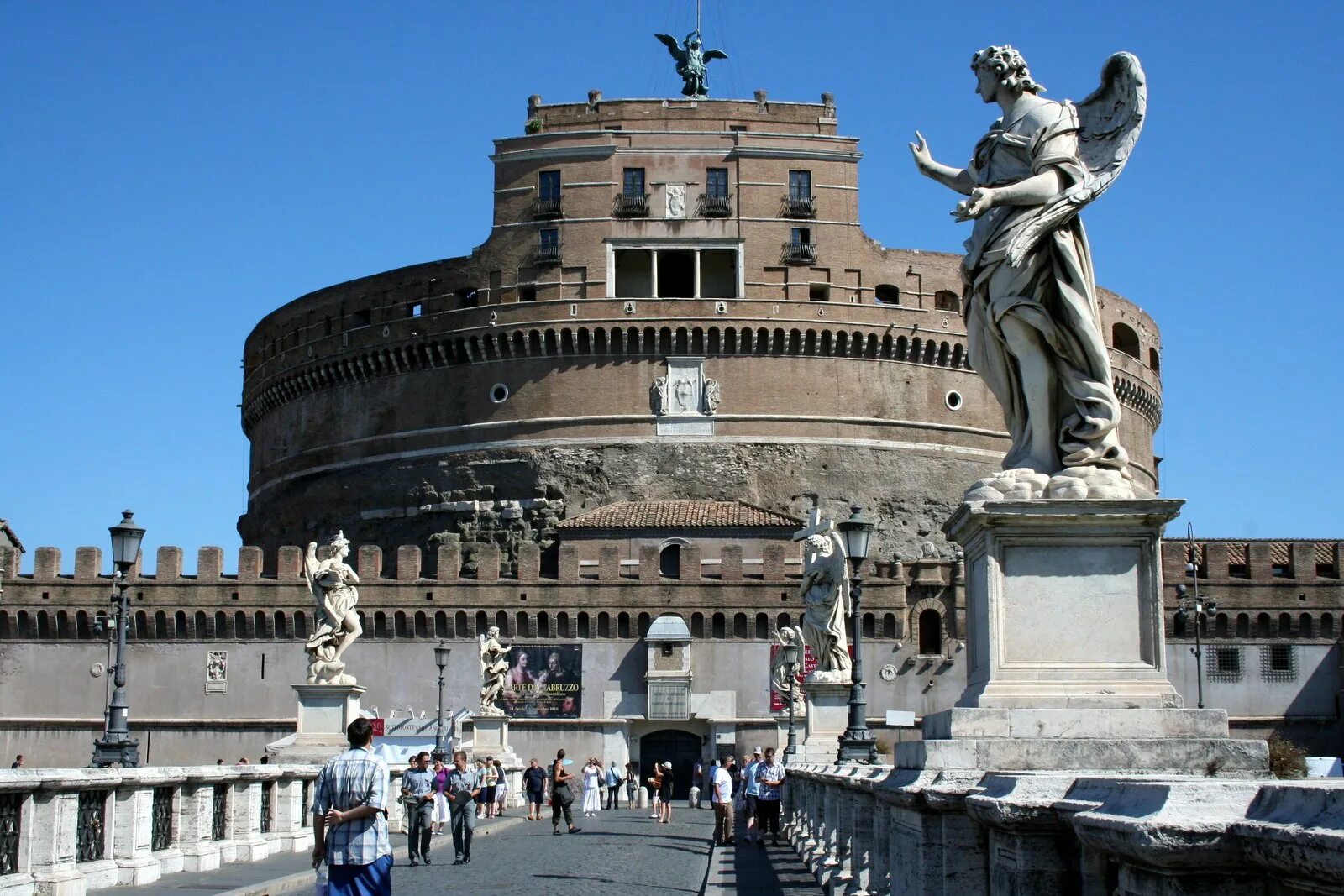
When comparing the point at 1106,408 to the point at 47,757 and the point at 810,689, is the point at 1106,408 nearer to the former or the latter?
the point at 810,689

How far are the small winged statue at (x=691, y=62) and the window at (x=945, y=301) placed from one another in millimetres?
10925

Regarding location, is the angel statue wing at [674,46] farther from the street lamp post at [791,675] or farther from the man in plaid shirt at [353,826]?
the man in plaid shirt at [353,826]

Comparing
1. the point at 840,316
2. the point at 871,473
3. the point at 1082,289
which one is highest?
the point at 840,316

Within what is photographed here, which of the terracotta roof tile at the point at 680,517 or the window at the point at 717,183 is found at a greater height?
the window at the point at 717,183

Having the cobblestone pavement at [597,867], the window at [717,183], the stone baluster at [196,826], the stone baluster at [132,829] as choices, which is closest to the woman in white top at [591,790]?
the cobblestone pavement at [597,867]

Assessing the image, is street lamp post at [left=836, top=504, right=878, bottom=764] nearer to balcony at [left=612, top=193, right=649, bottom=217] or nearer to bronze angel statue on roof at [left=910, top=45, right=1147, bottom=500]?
bronze angel statue on roof at [left=910, top=45, right=1147, bottom=500]

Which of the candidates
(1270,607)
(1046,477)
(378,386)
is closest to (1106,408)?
(1046,477)

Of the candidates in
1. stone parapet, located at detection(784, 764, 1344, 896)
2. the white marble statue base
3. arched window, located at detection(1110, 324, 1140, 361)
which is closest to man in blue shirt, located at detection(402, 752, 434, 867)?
stone parapet, located at detection(784, 764, 1344, 896)

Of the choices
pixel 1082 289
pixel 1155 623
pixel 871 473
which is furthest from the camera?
pixel 871 473

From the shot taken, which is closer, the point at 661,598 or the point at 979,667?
the point at 979,667

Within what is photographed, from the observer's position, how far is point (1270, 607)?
44438 mm

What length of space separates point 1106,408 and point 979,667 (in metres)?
0.93

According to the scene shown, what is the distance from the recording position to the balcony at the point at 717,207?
4988 cm

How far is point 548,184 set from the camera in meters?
50.8
